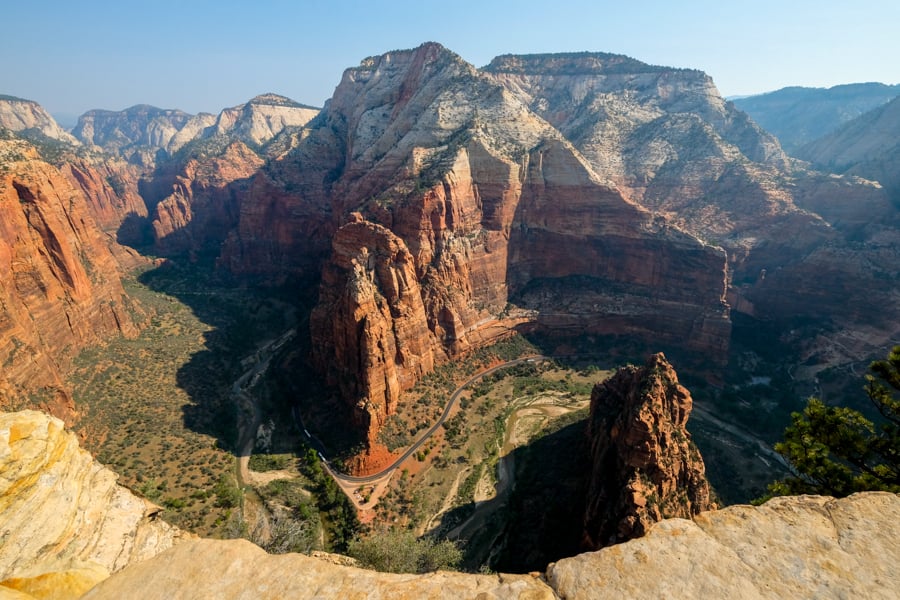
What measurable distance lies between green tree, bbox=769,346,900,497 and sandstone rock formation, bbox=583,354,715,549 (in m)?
13.0

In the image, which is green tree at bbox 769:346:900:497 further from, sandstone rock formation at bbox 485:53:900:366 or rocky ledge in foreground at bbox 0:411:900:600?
sandstone rock formation at bbox 485:53:900:366

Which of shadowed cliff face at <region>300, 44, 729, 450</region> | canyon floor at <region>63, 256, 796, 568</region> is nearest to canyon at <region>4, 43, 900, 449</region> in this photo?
shadowed cliff face at <region>300, 44, 729, 450</region>

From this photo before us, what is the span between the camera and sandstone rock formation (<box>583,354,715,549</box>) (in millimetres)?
29047

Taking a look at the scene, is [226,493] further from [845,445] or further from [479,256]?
[845,445]

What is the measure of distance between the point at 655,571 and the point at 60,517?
13.3 m

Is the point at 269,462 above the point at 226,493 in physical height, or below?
below

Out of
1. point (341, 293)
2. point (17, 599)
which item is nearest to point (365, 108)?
point (341, 293)

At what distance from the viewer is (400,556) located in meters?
28.0

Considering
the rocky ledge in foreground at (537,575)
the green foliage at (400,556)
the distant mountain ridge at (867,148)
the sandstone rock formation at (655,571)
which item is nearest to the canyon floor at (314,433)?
the green foliage at (400,556)

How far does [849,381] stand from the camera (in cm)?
6247

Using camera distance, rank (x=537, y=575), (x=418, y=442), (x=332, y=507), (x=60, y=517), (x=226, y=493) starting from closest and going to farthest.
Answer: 1. (x=537, y=575)
2. (x=60, y=517)
3. (x=226, y=493)
4. (x=332, y=507)
5. (x=418, y=442)

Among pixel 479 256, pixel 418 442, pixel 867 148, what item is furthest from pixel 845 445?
pixel 867 148

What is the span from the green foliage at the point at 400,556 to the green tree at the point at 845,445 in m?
21.7

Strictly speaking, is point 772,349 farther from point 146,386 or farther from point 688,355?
point 146,386
